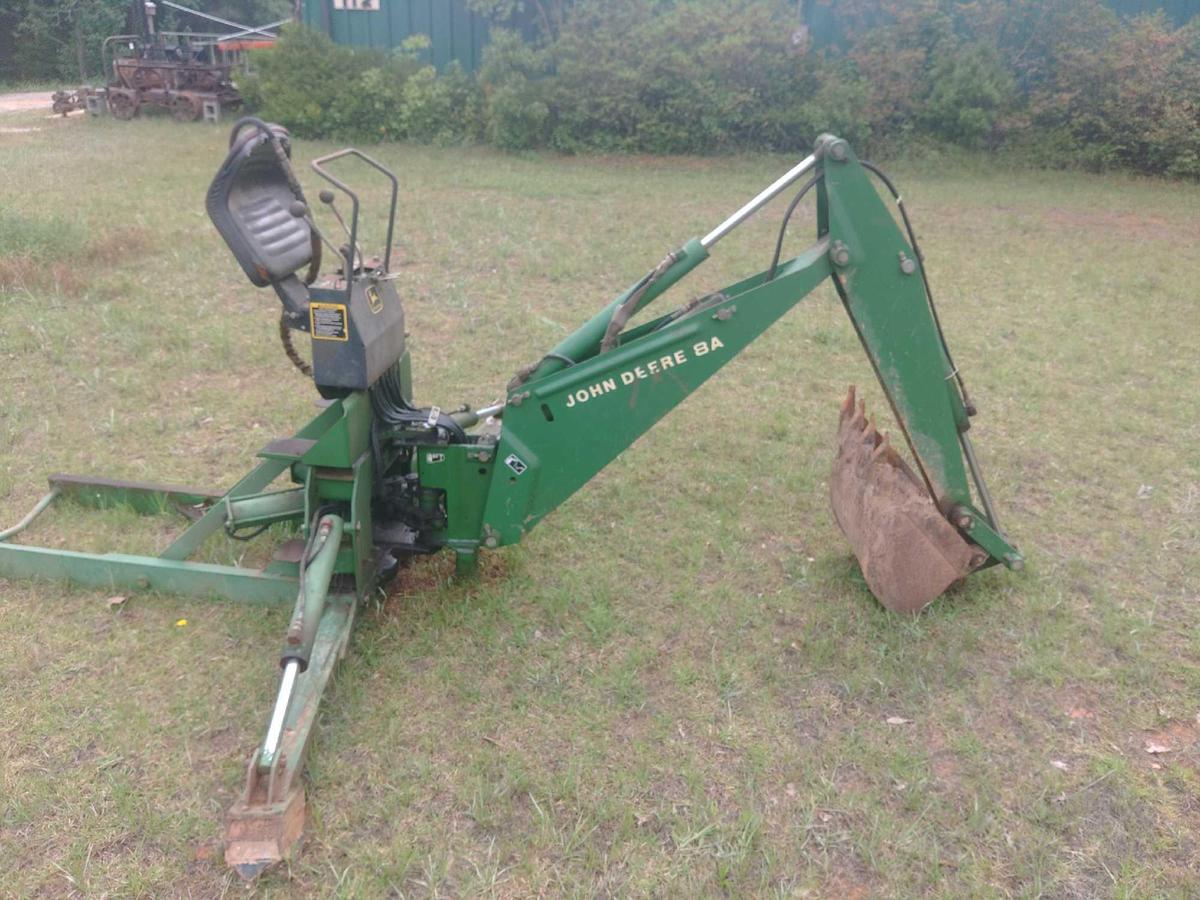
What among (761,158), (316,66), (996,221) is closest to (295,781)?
(996,221)

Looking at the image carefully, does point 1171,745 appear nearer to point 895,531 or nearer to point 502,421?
point 895,531

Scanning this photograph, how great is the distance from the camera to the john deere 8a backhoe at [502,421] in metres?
3.23

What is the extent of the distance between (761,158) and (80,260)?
9558 mm

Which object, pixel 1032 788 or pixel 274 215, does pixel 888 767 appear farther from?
pixel 274 215

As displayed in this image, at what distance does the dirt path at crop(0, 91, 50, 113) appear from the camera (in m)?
19.5

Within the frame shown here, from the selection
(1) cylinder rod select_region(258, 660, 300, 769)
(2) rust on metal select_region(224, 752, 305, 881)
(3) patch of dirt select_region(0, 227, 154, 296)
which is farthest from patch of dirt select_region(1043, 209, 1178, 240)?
(2) rust on metal select_region(224, 752, 305, 881)

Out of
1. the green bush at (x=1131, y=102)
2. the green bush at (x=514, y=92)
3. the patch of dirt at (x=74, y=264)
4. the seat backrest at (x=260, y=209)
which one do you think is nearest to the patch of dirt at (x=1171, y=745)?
the seat backrest at (x=260, y=209)

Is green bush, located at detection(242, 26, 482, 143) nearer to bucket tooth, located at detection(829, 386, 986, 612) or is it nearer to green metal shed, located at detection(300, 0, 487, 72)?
green metal shed, located at detection(300, 0, 487, 72)

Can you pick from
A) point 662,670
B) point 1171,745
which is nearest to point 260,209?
point 662,670

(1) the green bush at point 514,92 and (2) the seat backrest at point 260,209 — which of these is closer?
(2) the seat backrest at point 260,209

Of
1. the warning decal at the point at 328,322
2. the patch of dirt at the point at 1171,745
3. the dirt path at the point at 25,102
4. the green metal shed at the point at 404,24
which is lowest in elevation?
the patch of dirt at the point at 1171,745

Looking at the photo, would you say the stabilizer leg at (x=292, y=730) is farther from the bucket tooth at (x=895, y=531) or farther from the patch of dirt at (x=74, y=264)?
the patch of dirt at (x=74, y=264)

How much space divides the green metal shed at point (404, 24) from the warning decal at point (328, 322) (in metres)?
15.0

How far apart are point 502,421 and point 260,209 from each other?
3.69 ft
